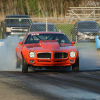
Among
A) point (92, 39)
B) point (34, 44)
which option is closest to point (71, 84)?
point (34, 44)

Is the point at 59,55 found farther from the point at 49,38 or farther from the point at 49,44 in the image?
the point at 49,38

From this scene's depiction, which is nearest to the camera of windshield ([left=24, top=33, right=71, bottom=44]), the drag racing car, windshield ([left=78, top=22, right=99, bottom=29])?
the drag racing car

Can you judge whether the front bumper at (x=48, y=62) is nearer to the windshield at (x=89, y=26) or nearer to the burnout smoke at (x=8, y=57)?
the burnout smoke at (x=8, y=57)

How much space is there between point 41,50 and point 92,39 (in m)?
11.8

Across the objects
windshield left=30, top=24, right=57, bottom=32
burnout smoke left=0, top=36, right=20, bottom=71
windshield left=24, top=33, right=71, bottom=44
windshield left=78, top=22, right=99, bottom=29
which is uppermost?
windshield left=24, top=33, right=71, bottom=44

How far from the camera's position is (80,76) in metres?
10.4

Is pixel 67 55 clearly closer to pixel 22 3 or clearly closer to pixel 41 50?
pixel 41 50

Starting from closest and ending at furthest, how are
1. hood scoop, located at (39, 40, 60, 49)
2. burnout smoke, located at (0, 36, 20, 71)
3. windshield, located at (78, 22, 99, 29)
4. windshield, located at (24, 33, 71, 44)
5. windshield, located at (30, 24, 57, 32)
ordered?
hood scoop, located at (39, 40, 60, 49), windshield, located at (24, 33, 71, 44), burnout smoke, located at (0, 36, 20, 71), windshield, located at (30, 24, 57, 32), windshield, located at (78, 22, 99, 29)

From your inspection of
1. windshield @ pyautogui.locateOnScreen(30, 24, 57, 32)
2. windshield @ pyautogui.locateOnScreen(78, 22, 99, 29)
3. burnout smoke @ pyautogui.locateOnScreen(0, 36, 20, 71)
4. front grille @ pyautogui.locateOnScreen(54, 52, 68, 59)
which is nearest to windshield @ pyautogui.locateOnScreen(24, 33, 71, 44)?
burnout smoke @ pyautogui.locateOnScreen(0, 36, 20, 71)

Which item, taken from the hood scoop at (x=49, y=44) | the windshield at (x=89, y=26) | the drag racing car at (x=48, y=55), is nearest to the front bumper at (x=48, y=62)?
the drag racing car at (x=48, y=55)

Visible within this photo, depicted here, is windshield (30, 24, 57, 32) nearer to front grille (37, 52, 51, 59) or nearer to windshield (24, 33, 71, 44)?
windshield (24, 33, 71, 44)

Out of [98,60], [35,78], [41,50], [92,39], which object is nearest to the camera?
[35,78]

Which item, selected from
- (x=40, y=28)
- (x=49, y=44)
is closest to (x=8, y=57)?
(x=49, y=44)

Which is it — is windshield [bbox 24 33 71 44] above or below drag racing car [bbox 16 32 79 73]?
above
